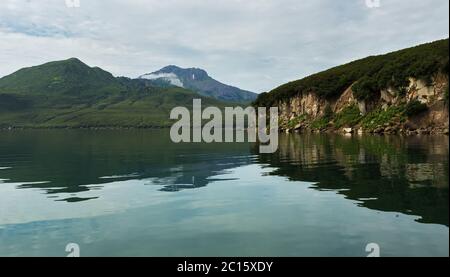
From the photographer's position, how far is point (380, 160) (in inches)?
1671

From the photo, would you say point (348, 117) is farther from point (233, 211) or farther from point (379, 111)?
point (233, 211)

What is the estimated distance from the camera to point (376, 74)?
388ft

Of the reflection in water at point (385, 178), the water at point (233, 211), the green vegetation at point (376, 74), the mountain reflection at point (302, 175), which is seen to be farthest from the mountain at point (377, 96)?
the water at point (233, 211)

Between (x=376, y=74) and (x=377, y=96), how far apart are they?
6.14 metres

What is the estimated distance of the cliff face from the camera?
96750 mm

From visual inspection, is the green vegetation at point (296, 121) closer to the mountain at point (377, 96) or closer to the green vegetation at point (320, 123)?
the mountain at point (377, 96)

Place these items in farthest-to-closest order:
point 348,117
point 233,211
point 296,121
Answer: point 296,121
point 348,117
point 233,211

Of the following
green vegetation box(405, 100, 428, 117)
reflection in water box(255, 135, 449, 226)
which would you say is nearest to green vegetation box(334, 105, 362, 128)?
green vegetation box(405, 100, 428, 117)

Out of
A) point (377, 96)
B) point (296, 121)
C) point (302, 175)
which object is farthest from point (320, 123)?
point (302, 175)

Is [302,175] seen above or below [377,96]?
below

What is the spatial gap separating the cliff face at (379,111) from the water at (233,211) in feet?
171

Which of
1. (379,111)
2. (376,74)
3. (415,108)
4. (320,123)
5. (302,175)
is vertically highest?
(376,74)

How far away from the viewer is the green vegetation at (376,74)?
336ft
